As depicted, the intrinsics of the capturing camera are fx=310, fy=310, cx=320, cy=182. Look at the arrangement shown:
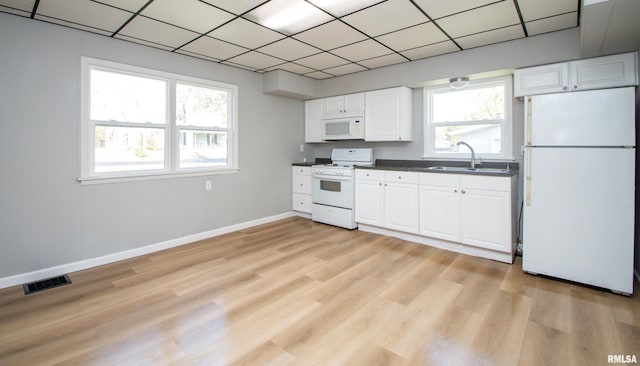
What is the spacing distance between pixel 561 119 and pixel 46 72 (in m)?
4.66

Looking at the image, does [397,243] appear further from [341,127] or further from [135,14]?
[135,14]

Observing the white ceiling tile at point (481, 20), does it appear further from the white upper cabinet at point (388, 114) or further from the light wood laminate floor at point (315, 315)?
the light wood laminate floor at point (315, 315)

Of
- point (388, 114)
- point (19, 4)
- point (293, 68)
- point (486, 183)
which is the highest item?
point (293, 68)

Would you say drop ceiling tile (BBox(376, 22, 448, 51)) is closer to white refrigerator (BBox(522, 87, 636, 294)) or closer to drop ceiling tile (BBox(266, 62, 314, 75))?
white refrigerator (BBox(522, 87, 636, 294))

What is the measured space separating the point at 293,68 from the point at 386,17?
197cm

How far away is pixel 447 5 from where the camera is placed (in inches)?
101

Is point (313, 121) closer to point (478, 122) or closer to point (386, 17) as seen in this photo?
point (478, 122)

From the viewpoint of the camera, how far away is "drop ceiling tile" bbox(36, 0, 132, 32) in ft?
8.24

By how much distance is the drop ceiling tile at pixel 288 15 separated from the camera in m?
2.56

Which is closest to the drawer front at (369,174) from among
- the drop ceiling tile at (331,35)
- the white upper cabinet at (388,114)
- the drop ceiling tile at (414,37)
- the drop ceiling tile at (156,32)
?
the white upper cabinet at (388,114)

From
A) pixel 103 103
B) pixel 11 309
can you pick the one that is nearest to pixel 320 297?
pixel 11 309

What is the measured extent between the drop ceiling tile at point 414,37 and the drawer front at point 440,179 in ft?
4.84

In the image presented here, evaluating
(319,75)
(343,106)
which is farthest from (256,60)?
(343,106)

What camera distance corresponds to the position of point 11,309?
7.66ft
